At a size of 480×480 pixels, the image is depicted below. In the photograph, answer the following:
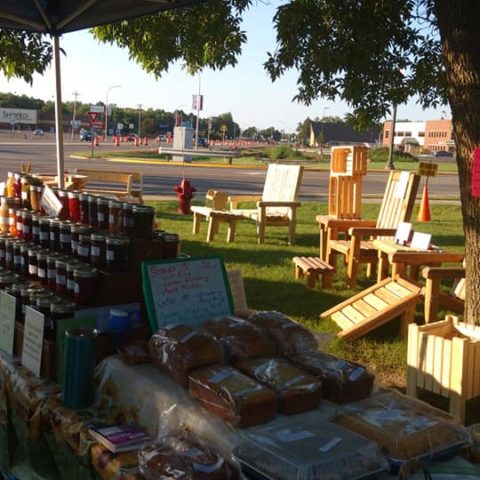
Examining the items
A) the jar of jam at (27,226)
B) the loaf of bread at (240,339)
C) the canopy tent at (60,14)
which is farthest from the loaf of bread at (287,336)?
the canopy tent at (60,14)

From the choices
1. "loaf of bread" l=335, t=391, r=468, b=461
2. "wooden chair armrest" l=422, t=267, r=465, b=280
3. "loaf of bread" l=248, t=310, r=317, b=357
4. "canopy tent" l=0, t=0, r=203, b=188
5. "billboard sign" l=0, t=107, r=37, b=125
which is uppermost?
"billboard sign" l=0, t=107, r=37, b=125

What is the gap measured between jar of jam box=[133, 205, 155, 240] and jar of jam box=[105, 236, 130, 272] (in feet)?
0.47

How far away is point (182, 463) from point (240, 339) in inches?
27.2

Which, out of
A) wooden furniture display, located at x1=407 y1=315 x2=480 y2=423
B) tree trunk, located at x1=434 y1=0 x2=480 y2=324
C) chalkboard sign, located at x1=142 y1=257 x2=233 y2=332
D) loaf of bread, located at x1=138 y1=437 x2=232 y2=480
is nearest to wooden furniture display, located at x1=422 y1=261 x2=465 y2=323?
tree trunk, located at x1=434 y1=0 x2=480 y2=324

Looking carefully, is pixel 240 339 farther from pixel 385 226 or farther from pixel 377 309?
pixel 385 226

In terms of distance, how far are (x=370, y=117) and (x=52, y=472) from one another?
513 centimetres

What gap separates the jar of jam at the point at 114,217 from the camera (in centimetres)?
312

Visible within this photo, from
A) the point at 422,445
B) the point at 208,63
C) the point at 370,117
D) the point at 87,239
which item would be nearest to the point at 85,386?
the point at 87,239

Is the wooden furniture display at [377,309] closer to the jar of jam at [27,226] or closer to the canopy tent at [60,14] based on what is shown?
the canopy tent at [60,14]

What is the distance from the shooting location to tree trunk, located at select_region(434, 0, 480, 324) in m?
4.29

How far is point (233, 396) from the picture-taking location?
2086 millimetres

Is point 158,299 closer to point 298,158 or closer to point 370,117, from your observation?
point 370,117

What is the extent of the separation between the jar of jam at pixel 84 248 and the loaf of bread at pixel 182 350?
668 millimetres

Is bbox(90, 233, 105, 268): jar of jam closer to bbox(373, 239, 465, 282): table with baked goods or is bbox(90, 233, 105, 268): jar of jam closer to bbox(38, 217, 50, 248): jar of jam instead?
bbox(38, 217, 50, 248): jar of jam
